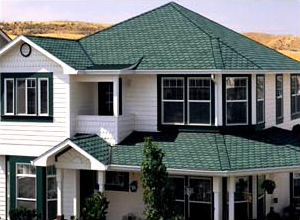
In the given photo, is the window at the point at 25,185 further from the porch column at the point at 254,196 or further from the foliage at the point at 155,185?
the porch column at the point at 254,196

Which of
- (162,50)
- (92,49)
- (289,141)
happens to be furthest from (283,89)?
(92,49)

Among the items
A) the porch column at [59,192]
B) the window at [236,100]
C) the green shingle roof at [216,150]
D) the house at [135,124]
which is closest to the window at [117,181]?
the house at [135,124]

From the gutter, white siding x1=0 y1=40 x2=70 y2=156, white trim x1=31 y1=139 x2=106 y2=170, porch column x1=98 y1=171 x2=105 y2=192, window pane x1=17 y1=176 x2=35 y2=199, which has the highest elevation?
white siding x1=0 y1=40 x2=70 y2=156

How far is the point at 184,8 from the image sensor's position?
2270 centimetres

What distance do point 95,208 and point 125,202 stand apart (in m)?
1.91

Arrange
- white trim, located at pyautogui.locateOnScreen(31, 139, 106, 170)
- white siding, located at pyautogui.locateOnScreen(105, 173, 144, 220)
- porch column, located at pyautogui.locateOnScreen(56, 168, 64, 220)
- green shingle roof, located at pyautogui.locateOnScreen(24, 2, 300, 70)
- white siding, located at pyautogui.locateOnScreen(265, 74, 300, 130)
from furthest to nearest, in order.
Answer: white siding, located at pyautogui.locateOnScreen(265, 74, 300, 130) < green shingle roof, located at pyautogui.locateOnScreen(24, 2, 300, 70) < white siding, located at pyautogui.locateOnScreen(105, 173, 144, 220) < porch column, located at pyautogui.locateOnScreen(56, 168, 64, 220) < white trim, located at pyautogui.locateOnScreen(31, 139, 106, 170)

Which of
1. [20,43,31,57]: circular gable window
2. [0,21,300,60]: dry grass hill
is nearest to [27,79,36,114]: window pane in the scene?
[20,43,31,57]: circular gable window

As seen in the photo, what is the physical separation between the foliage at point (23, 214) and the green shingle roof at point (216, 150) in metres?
3.10

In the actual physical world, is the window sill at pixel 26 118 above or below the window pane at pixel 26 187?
above

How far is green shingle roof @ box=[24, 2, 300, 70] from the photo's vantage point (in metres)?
19.0

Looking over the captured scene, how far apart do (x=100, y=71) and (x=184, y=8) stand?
18.5 feet

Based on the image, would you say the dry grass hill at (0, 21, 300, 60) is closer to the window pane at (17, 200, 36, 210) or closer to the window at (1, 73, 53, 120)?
the window at (1, 73, 53, 120)

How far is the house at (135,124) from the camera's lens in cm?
1802

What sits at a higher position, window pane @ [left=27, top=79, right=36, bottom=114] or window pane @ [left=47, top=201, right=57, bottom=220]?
window pane @ [left=27, top=79, right=36, bottom=114]
